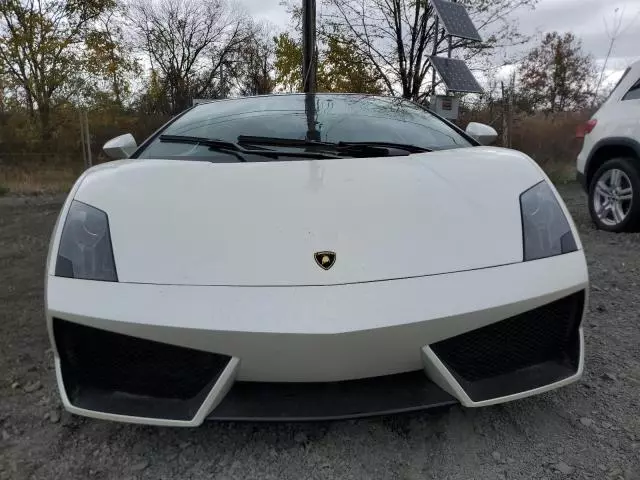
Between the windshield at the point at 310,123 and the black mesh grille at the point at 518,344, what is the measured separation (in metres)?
0.96

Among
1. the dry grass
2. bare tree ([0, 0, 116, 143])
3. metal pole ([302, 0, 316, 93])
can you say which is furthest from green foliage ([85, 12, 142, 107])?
metal pole ([302, 0, 316, 93])

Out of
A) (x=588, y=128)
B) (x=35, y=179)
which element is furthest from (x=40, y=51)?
(x=588, y=128)

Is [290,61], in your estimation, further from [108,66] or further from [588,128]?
[588,128]

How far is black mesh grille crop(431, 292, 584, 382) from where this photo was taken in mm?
1425

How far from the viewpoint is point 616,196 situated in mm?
4637

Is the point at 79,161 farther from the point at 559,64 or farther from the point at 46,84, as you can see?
the point at 559,64

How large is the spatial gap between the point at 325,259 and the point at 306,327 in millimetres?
224

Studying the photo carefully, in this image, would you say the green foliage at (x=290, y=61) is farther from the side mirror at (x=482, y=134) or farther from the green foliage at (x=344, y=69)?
the side mirror at (x=482, y=134)

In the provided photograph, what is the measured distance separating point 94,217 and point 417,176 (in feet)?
3.65

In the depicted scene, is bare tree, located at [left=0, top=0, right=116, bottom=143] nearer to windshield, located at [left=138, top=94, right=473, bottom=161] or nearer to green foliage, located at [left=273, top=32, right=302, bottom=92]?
green foliage, located at [left=273, top=32, right=302, bottom=92]

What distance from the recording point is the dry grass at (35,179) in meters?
9.71

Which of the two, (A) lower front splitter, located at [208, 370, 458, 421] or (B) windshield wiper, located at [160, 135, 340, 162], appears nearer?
(A) lower front splitter, located at [208, 370, 458, 421]

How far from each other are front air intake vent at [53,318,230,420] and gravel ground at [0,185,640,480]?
0.74 feet

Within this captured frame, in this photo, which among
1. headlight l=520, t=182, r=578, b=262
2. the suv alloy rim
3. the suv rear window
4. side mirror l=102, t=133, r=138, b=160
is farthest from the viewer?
the suv alloy rim
